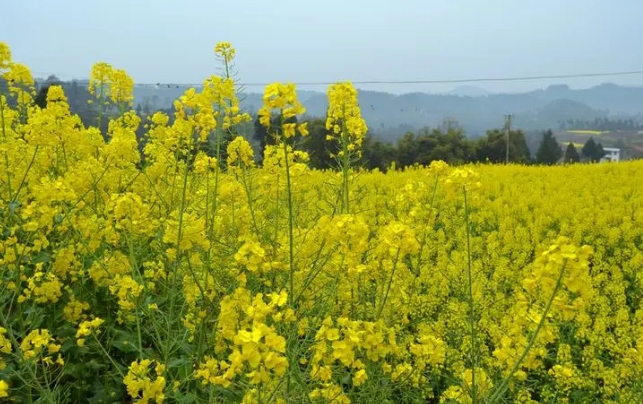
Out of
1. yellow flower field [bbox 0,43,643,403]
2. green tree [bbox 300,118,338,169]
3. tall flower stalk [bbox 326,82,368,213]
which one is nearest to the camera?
yellow flower field [bbox 0,43,643,403]

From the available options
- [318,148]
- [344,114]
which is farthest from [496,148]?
[344,114]

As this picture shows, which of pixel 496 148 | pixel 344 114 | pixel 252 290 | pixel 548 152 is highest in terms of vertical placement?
pixel 344 114

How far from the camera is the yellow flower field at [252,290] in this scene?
1836 millimetres

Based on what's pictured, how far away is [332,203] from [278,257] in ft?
2.10

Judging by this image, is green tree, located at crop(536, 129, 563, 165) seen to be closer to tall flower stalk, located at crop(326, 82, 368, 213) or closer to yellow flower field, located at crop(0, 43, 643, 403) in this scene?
yellow flower field, located at crop(0, 43, 643, 403)

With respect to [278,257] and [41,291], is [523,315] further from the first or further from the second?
[41,291]

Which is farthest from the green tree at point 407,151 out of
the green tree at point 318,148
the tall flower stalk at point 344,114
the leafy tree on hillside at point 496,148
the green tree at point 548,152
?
the tall flower stalk at point 344,114

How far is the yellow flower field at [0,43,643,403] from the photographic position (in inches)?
72.3

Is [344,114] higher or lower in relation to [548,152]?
higher

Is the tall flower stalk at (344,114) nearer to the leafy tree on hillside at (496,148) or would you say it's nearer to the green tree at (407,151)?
the green tree at (407,151)

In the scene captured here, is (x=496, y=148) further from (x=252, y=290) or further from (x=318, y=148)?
(x=252, y=290)

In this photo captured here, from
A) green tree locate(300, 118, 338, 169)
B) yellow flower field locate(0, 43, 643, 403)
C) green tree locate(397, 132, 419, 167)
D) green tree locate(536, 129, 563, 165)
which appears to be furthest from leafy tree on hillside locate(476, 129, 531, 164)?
yellow flower field locate(0, 43, 643, 403)

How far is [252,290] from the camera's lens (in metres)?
2.41

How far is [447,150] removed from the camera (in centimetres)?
1783
